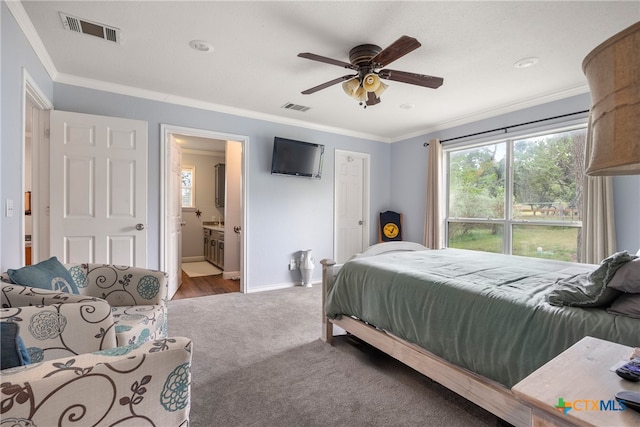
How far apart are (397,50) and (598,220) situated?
2739 mm

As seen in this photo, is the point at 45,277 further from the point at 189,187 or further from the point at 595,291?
the point at 189,187

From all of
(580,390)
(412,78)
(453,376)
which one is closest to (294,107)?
(412,78)

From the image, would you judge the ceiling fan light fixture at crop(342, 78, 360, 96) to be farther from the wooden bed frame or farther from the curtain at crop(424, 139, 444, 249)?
the curtain at crop(424, 139, 444, 249)

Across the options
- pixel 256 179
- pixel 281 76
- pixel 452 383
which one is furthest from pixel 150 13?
pixel 452 383

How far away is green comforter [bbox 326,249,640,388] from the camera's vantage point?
52.3 inches

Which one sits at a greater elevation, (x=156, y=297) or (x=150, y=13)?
(x=150, y=13)

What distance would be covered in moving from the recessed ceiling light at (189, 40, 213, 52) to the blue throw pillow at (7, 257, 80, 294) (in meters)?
1.89

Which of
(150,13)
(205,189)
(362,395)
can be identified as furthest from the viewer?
(205,189)

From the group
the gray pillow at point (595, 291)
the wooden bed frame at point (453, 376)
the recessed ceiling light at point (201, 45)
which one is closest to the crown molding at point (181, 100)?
the recessed ceiling light at point (201, 45)

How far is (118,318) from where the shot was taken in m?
1.79

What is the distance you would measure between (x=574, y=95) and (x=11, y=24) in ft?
16.2

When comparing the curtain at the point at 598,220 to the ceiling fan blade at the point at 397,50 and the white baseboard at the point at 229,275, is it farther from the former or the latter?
the white baseboard at the point at 229,275

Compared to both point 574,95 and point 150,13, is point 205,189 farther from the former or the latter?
point 574,95

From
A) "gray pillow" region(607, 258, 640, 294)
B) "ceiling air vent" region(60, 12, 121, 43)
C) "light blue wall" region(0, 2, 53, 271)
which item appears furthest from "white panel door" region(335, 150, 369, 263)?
"gray pillow" region(607, 258, 640, 294)
